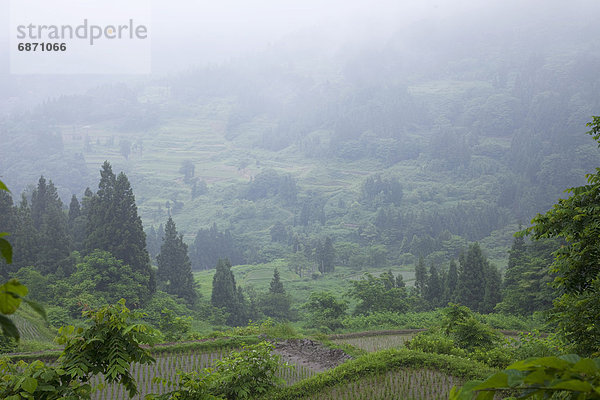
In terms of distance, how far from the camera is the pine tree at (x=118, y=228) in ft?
89.1

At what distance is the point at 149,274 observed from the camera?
27.3 meters

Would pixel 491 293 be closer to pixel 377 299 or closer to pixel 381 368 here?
pixel 377 299

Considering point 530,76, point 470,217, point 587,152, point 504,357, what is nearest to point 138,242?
point 504,357

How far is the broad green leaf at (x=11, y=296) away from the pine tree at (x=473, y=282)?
1196 inches

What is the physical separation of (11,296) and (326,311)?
20.7 metres

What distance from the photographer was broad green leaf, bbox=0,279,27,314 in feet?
3.92

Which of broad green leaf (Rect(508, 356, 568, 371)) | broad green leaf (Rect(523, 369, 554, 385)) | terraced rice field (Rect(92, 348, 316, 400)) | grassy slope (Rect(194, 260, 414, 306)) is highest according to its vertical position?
broad green leaf (Rect(508, 356, 568, 371))

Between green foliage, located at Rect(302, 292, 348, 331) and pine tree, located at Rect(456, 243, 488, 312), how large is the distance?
11.4 meters

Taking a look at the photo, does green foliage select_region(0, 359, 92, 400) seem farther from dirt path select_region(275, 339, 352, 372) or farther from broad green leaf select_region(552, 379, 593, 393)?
dirt path select_region(275, 339, 352, 372)

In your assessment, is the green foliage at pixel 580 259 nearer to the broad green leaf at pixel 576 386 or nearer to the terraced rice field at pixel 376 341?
the broad green leaf at pixel 576 386

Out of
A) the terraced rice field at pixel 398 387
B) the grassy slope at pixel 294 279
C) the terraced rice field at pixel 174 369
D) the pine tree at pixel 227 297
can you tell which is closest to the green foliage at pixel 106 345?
the terraced rice field at pixel 398 387

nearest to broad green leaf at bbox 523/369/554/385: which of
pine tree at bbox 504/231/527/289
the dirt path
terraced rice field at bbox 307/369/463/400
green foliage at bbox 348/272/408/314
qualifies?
terraced rice field at bbox 307/369/463/400

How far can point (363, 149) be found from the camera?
445ft

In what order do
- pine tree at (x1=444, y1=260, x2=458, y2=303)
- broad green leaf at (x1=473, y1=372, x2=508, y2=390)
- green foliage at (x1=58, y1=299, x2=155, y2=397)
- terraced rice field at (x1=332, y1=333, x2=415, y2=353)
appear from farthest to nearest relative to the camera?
pine tree at (x1=444, y1=260, x2=458, y2=303), terraced rice field at (x1=332, y1=333, x2=415, y2=353), green foliage at (x1=58, y1=299, x2=155, y2=397), broad green leaf at (x1=473, y1=372, x2=508, y2=390)
